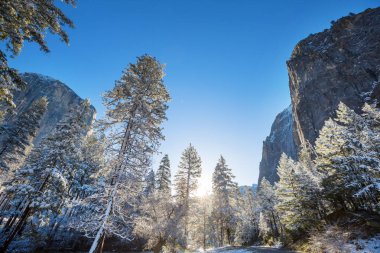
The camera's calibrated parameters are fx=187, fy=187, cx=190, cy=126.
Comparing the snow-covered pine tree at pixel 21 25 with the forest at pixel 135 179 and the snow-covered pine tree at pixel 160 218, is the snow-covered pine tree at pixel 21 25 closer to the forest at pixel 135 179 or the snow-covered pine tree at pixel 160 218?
the forest at pixel 135 179

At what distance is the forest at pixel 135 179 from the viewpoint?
9.49 metres

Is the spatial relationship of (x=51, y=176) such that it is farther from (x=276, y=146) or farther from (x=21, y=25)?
(x=276, y=146)

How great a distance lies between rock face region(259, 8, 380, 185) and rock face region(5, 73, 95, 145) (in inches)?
4244

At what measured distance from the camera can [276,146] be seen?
123m

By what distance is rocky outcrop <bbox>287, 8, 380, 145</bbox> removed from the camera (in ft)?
180

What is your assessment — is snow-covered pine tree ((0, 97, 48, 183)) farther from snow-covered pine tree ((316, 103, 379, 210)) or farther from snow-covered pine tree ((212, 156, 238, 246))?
snow-covered pine tree ((316, 103, 379, 210))

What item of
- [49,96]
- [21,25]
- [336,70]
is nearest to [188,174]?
[21,25]

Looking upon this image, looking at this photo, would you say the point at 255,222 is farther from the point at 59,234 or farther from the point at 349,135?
the point at 59,234

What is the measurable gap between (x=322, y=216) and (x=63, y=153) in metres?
26.5

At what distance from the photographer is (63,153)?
18031mm

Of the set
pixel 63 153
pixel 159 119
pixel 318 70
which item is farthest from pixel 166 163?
pixel 318 70

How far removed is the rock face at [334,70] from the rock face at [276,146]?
41881mm

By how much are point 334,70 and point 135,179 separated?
76.8 m

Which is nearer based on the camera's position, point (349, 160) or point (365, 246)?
point (365, 246)
